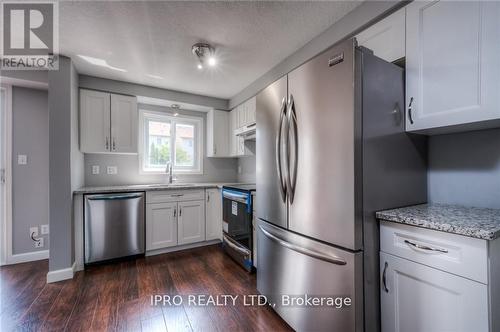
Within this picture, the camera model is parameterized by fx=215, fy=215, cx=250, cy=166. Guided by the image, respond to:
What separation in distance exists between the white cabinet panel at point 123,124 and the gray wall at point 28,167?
0.82 m

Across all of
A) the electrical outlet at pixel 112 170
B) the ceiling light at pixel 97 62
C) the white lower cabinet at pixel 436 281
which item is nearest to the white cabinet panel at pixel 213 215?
the electrical outlet at pixel 112 170

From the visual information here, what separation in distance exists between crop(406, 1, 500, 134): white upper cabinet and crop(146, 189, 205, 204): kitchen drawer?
2651 mm

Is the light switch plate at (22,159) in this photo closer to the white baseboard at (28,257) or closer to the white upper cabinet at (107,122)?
the white upper cabinet at (107,122)

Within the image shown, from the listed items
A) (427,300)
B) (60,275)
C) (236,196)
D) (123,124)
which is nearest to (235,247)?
(236,196)

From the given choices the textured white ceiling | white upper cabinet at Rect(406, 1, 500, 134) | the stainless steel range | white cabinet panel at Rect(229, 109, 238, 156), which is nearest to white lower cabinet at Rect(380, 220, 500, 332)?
white upper cabinet at Rect(406, 1, 500, 134)

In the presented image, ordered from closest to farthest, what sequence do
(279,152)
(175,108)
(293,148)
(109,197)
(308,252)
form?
(308,252), (293,148), (279,152), (109,197), (175,108)

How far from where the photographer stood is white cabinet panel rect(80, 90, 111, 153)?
2.70 metres

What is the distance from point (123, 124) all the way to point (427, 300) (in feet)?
11.4

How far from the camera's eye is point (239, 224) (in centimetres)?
257

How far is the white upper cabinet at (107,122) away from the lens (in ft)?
8.91

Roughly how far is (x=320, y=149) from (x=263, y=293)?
1.28 m

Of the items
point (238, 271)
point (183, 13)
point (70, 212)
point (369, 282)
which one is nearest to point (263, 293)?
point (238, 271)

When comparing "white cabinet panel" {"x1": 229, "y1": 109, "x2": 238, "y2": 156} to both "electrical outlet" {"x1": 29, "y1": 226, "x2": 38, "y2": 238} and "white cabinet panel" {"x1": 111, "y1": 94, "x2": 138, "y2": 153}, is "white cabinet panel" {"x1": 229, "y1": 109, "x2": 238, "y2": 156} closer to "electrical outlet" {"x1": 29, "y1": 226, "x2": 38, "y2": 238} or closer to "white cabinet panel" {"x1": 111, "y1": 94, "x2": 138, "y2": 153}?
"white cabinet panel" {"x1": 111, "y1": 94, "x2": 138, "y2": 153}

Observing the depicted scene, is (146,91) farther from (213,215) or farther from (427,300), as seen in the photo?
(427,300)
